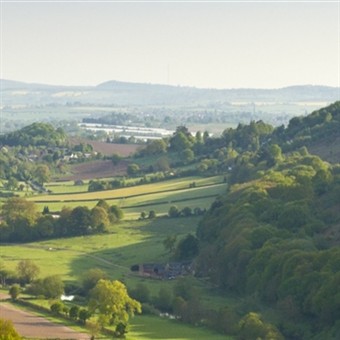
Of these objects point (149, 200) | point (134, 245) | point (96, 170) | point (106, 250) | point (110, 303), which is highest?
point (110, 303)

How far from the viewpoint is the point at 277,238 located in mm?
65438

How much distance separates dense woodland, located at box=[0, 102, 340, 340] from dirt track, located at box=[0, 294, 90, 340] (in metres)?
6.57

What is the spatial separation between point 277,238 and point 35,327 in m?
17.6

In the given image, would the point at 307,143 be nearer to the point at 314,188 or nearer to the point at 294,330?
the point at 314,188

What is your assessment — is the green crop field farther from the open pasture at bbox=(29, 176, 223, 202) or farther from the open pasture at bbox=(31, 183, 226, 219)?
the open pasture at bbox=(29, 176, 223, 202)

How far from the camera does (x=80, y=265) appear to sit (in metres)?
72.3

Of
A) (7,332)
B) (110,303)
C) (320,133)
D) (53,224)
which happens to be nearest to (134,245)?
(53,224)

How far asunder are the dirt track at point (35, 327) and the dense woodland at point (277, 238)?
6575 millimetres

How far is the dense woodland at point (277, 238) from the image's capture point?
52.8 metres

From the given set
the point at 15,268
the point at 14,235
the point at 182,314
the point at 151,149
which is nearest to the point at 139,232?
the point at 14,235

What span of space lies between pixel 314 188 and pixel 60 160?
75898 mm

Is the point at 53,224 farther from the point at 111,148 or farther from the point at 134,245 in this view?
the point at 111,148

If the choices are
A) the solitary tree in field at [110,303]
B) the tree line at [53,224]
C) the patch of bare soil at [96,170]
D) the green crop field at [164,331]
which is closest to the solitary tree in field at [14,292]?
the solitary tree in field at [110,303]

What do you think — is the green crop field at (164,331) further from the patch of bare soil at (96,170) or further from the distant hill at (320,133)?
the patch of bare soil at (96,170)
